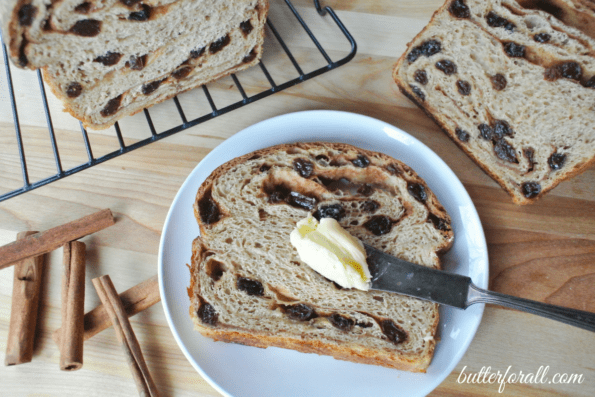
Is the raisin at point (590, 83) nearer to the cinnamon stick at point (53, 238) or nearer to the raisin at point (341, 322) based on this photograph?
the raisin at point (341, 322)

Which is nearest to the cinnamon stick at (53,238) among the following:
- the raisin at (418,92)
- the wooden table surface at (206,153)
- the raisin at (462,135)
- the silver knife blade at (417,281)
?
the wooden table surface at (206,153)

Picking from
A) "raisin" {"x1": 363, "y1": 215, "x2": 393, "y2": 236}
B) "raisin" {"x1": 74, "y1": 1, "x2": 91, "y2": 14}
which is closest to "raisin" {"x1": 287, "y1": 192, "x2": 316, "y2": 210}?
"raisin" {"x1": 363, "y1": 215, "x2": 393, "y2": 236}

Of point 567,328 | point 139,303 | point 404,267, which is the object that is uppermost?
point 404,267

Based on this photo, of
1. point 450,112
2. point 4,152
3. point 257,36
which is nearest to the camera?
point 257,36

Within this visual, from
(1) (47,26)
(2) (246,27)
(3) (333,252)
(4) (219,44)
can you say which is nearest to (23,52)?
(1) (47,26)

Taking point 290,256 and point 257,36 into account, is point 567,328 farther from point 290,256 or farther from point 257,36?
point 257,36

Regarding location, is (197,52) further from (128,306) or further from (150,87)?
(128,306)

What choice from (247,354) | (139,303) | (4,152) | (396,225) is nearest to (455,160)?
(396,225)
